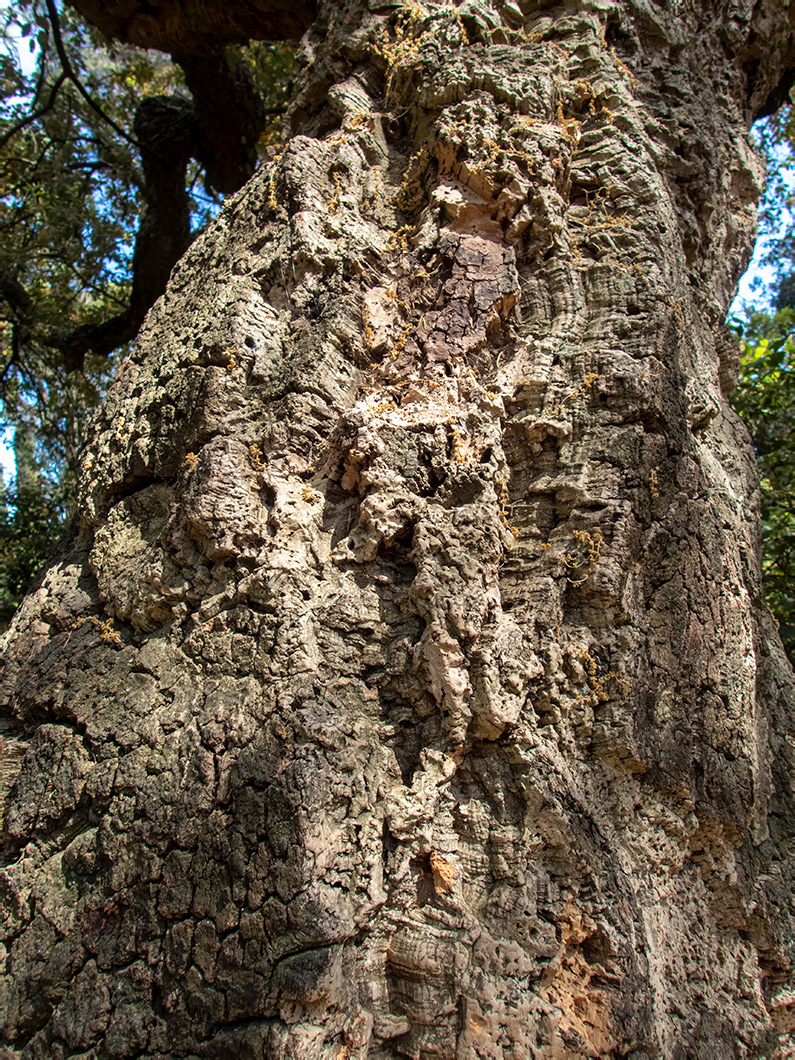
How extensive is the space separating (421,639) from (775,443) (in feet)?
15.1

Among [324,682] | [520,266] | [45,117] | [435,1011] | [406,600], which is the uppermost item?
[45,117]

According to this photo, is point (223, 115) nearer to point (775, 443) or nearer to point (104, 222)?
point (104, 222)

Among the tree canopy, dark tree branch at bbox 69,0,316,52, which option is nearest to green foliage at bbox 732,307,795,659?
the tree canopy

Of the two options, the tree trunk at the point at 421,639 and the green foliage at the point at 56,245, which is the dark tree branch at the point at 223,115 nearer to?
the green foliage at the point at 56,245

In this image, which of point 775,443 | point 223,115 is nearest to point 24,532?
point 223,115

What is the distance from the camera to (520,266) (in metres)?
2.43

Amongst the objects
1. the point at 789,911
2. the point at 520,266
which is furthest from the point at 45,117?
the point at 789,911

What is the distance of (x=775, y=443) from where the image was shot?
205 inches

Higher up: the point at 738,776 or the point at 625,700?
the point at 625,700

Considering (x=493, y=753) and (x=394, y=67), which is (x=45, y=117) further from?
(x=493, y=753)

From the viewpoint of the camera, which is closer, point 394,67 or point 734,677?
point 734,677

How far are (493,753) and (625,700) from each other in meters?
0.42

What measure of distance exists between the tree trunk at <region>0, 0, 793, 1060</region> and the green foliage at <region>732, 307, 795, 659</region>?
7.98ft

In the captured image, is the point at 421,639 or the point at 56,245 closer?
the point at 421,639
